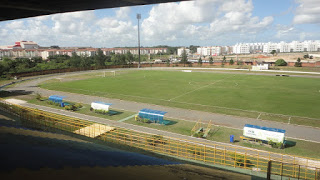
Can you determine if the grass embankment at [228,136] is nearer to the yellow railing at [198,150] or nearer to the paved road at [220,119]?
the yellow railing at [198,150]

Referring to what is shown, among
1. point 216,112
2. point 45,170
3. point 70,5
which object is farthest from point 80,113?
point 45,170

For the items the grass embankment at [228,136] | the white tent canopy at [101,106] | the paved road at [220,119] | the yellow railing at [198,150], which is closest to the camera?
the yellow railing at [198,150]

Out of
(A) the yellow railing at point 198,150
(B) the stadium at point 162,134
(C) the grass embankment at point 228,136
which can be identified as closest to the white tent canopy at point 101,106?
A: (B) the stadium at point 162,134

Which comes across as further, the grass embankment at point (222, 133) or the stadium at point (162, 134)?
the grass embankment at point (222, 133)

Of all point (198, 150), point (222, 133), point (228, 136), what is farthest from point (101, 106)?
point (228, 136)

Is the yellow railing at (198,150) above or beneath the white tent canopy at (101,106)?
beneath

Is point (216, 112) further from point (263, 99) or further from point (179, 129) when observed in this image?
point (263, 99)

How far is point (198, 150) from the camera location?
1572cm

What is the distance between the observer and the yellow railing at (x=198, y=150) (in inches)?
504

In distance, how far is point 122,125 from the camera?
2075cm

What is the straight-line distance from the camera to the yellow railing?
1281 cm

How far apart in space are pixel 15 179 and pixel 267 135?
15.7 meters

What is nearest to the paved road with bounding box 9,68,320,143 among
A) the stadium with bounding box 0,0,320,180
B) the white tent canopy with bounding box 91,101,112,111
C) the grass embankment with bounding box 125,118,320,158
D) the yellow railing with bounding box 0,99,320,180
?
the stadium with bounding box 0,0,320,180

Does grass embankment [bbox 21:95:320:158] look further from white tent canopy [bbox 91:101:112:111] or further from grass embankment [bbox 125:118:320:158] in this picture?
white tent canopy [bbox 91:101:112:111]
